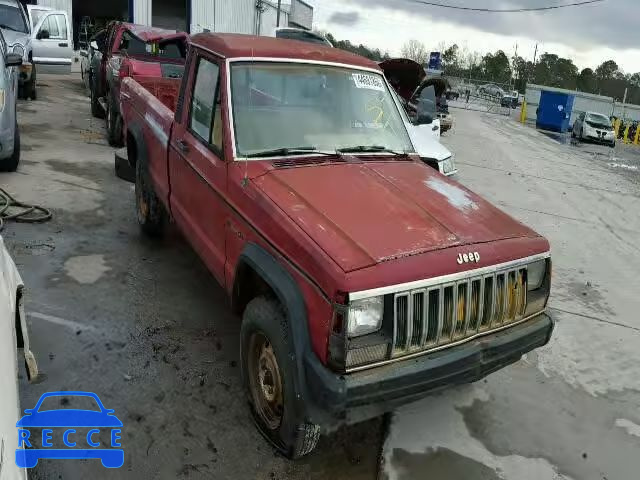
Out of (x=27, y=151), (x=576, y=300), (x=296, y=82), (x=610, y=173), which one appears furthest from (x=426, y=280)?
(x=610, y=173)

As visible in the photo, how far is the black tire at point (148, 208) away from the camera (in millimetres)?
5423

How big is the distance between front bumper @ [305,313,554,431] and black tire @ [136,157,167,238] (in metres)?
3.37

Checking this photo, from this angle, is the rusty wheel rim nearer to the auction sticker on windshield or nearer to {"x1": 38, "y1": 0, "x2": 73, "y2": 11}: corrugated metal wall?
the auction sticker on windshield

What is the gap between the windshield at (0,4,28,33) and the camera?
39.4 feet

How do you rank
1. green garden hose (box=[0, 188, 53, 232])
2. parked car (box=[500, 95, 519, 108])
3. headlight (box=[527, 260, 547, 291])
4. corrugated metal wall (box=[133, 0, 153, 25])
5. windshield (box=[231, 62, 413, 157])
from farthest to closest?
parked car (box=[500, 95, 519, 108])
corrugated metal wall (box=[133, 0, 153, 25])
green garden hose (box=[0, 188, 53, 232])
windshield (box=[231, 62, 413, 157])
headlight (box=[527, 260, 547, 291])

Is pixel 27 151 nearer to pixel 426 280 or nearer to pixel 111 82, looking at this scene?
pixel 111 82

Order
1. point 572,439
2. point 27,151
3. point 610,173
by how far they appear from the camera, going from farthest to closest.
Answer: point 610,173 → point 27,151 → point 572,439

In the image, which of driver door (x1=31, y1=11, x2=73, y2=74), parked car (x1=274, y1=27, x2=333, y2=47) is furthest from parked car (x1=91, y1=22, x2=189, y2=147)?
parked car (x1=274, y1=27, x2=333, y2=47)

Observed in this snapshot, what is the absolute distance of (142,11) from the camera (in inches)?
950

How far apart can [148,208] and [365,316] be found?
3.63 meters

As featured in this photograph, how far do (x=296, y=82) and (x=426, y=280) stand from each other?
1898mm

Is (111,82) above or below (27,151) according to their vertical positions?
above

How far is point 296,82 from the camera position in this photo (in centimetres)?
385

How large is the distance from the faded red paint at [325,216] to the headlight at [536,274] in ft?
0.34
